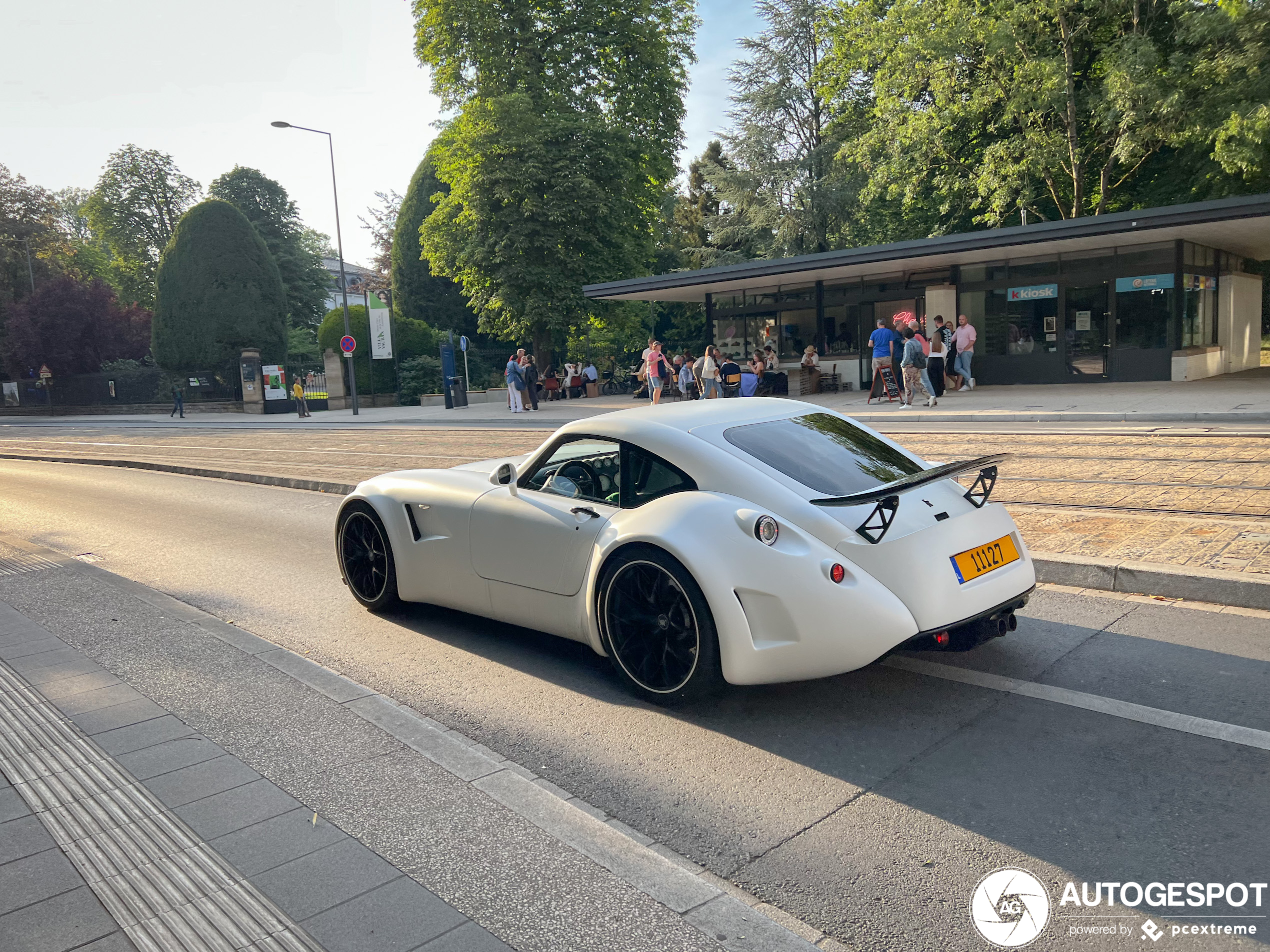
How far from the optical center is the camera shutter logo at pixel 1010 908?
247 cm

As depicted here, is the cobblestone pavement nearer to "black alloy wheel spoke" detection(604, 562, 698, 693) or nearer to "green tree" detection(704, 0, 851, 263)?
"black alloy wheel spoke" detection(604, 562, 698, 693)

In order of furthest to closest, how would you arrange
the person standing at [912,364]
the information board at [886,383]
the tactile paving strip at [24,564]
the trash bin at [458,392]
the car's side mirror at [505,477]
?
1. the trash bin at [458,392]
2. the information board at [886,383]
3. the person standing at [912,364]
4. the tactile paving strip at [24,564]
5. the car's side mirror at [505,477]

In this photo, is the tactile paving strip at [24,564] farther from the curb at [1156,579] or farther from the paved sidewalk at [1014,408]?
the paved sidewalk at [1014,408]

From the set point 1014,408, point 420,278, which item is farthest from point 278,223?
point 1014,408

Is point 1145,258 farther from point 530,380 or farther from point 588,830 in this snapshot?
point 588,830

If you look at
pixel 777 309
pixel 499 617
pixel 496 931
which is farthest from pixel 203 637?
pixel 777 309

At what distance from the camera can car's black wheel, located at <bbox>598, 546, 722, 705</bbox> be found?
3.86 m

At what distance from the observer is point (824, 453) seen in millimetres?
4574

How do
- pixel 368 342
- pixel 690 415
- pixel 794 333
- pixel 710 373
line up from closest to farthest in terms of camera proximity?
1. pixel 690 415
2. pixel 710 373
3. pixel 794 333
4. pixel 368 342

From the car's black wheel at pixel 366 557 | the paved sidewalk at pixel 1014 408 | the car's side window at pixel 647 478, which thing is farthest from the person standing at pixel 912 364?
the car's side window at pixel 647 478

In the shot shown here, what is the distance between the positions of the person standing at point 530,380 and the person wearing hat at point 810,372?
7.94m

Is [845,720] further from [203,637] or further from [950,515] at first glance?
[203,637]

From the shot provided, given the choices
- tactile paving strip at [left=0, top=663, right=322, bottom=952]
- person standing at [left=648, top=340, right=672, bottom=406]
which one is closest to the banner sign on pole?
person standing at [left=648, top=340, right=672, bottom=406]

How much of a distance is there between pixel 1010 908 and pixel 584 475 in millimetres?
2798
